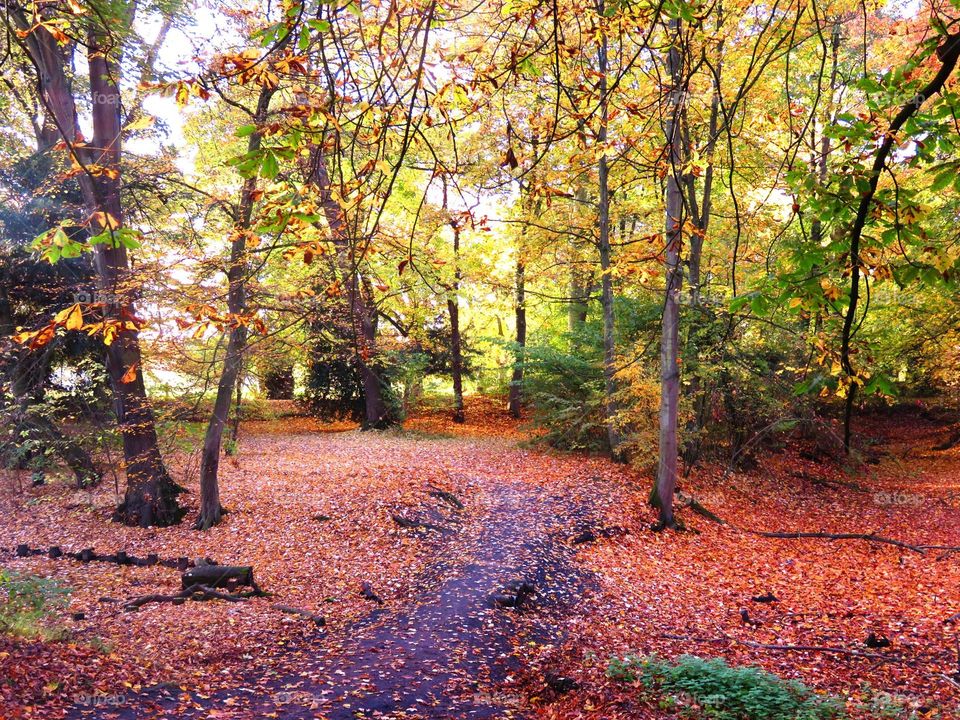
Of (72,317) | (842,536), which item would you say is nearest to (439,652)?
(72,317)

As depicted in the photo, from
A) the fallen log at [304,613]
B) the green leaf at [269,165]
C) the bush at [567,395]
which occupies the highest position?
the green leaf at [269,165]

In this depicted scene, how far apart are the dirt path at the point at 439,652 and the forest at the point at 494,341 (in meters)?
0.05

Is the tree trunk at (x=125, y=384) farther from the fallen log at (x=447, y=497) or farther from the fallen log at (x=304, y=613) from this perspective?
the fallen log at (x=447, y=497)

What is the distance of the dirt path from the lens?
4836 millimetres

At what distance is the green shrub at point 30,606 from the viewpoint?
5.18 metres

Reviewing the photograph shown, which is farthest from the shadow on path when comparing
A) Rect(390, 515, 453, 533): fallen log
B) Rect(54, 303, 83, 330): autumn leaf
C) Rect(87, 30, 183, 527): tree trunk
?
Rect(87, 30, 183, 527): tree trunk

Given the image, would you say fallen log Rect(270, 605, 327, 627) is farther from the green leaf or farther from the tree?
the green leaf

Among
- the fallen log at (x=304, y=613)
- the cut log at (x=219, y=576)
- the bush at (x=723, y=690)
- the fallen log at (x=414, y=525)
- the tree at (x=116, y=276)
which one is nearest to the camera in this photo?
the bush at (x=723, y=690)

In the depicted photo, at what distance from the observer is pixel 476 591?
7.37m

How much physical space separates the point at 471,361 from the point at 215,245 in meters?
11.5

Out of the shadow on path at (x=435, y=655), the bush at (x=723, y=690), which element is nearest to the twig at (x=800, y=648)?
the bush at (x=723, y=690)

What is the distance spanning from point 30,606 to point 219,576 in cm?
201

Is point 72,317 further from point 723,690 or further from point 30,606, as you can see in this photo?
point 30,606

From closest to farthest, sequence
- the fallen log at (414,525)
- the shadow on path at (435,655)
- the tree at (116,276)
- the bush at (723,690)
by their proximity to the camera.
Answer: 1. the bush at (723,690)
2. the shadow on path at (435,655)
3. the tree at (116,276)
4. the fallen log at (414,525)
